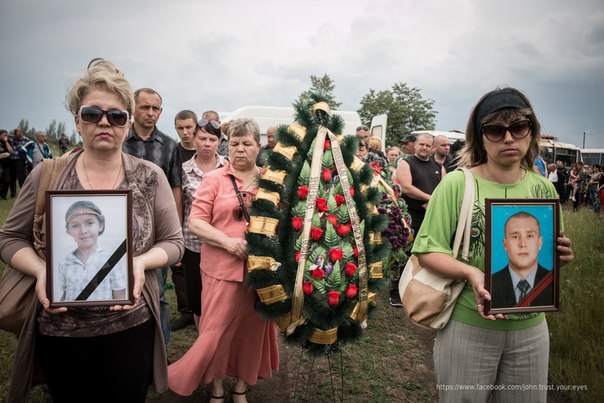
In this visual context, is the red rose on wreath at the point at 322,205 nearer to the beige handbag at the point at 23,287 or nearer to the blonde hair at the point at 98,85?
the blonde hair at the point at 98,85

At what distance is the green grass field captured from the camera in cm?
371

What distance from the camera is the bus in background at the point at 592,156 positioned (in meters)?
30.4

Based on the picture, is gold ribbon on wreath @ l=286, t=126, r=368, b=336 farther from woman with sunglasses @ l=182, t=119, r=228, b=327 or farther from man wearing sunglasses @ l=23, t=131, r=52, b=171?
man wearing sunglasses @ l=23, t=131, r=52, b=171

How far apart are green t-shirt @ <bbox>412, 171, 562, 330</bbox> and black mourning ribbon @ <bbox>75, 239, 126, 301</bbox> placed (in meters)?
1.43

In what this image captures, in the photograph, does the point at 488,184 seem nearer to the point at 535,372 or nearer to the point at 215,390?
the point at 535,372

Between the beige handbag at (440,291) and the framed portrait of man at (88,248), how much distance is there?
1.38 metres

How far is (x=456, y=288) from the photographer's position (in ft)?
7.07

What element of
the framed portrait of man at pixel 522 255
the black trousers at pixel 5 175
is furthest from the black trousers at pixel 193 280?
the black trousers at pixel 5 175

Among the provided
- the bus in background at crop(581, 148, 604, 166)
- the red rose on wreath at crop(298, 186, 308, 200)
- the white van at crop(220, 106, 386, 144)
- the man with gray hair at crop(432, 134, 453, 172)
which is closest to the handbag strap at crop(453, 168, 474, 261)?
the red rose on wreath at crop(298, 186, 308, 200)

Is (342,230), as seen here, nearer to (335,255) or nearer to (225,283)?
(335,255)

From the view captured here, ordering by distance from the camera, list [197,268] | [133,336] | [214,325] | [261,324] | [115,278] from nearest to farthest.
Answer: [115,278], [133,336], [214,325], [261,324], [197,268]

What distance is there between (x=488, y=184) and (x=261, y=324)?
209 cm

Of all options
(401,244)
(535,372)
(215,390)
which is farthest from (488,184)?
(401,244)

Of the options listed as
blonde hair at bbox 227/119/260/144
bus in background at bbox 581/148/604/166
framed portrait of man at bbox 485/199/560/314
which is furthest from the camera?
bus in background at bbox 581/148/604/166
